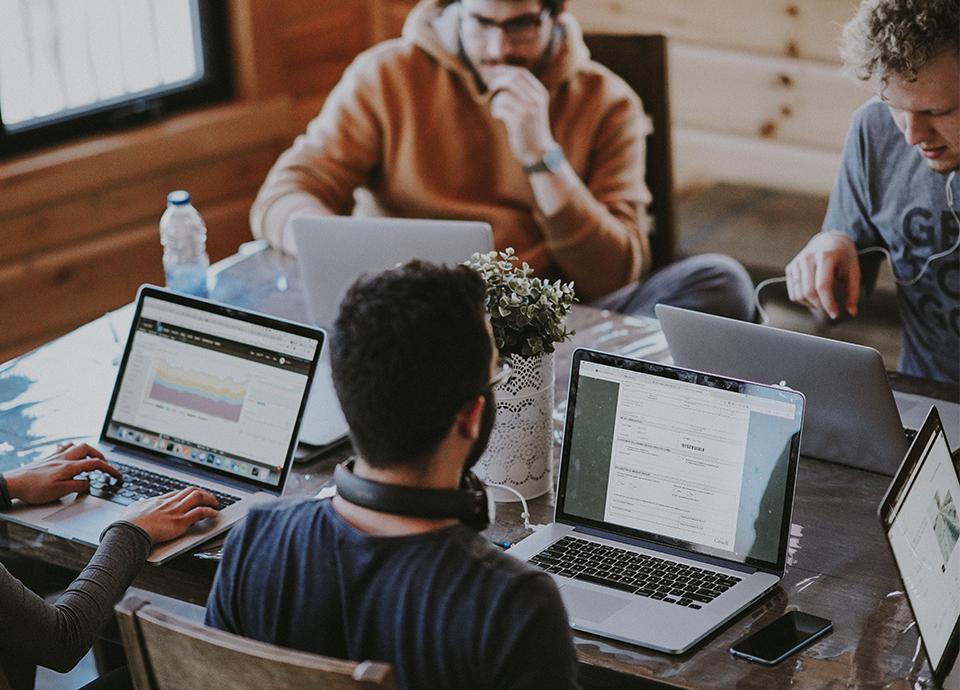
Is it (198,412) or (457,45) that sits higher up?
(457,45)

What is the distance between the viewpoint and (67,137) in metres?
3.64

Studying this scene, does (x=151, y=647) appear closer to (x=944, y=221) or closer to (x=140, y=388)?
(x=140, y=388)

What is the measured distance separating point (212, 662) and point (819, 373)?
3.08 ft

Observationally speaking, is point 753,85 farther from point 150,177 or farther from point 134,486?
point 134,486

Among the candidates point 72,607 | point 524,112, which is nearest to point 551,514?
point 72,607

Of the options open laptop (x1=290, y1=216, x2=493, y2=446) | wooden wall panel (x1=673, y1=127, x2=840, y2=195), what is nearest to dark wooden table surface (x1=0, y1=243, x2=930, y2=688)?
open laptop (x1=290, y1=216, x2=493, y2=446)

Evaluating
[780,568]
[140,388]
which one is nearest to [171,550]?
[140,388]

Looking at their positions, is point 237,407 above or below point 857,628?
above

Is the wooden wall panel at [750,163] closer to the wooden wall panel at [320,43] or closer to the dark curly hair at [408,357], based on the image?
the wooden wall panel at [320,43]

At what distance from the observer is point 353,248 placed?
7.50 ft

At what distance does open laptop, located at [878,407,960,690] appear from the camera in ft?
4.71

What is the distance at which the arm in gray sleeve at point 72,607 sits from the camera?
1.56 metres

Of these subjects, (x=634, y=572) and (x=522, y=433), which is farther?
(x=522, y=433)

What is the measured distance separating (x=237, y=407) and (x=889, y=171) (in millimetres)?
1230
